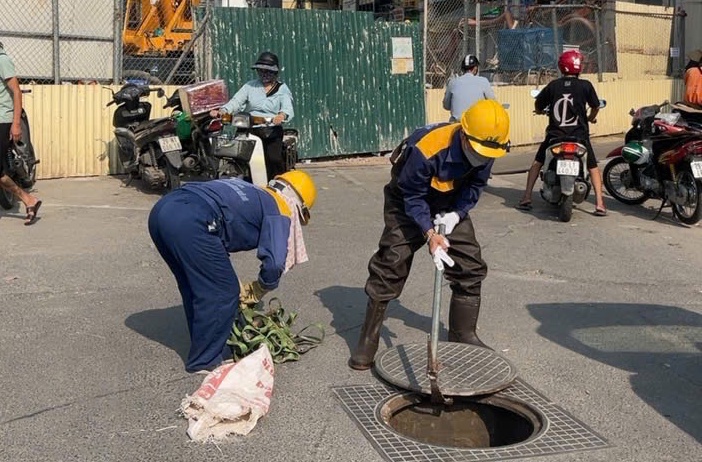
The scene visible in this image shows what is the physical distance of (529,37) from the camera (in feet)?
50.6

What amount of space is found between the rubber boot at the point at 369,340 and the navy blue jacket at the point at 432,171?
0.64 meters

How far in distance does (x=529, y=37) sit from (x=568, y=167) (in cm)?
727

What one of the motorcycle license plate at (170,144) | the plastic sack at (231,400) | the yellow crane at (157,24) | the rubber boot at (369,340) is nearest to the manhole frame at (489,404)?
the rubber boot at (369,340)

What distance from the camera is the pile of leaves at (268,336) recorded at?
4.81 metres

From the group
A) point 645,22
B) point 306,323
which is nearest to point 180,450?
point 306,323

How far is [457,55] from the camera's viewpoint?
575 inches

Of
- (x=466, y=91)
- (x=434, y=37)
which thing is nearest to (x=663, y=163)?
(x=466, y=91)

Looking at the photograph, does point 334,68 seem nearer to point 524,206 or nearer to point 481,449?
point 524,206

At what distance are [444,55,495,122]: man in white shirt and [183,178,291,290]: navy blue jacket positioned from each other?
5344 millimetres

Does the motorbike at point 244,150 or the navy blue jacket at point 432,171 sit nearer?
the navy blue jacket at point 432,171

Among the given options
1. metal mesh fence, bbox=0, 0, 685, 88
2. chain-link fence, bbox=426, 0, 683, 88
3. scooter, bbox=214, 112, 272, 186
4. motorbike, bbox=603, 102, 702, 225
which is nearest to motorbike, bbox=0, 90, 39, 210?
metal mesh fence, bbox=0, 0, 685, 88

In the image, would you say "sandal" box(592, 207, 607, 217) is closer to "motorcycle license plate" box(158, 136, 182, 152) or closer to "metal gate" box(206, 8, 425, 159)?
"metal gate" box(206, 8, 425, 159)

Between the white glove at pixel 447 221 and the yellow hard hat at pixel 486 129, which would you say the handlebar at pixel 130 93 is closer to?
the white glove at pixel 447 221

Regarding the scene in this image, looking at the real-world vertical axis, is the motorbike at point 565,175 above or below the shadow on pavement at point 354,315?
above
